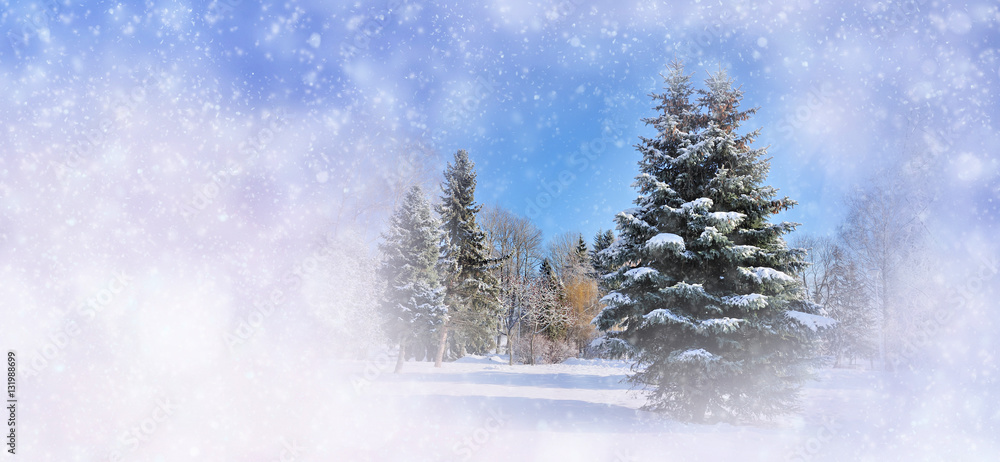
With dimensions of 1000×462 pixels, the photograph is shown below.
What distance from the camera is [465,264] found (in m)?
25.2

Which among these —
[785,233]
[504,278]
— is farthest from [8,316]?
[504,278]

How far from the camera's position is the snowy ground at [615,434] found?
6.83m

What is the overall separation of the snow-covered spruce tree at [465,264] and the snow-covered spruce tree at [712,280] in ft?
46.6

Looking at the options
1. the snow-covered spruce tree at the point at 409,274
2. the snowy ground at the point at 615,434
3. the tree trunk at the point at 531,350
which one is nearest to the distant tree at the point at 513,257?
the tree trunk at the point at 531,350

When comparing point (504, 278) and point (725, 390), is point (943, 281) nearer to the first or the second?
point (725, 390)

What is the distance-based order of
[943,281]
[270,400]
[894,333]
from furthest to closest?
1. [894,333]
2. [943,281]
3. [270,400]

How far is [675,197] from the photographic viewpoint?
404 inches

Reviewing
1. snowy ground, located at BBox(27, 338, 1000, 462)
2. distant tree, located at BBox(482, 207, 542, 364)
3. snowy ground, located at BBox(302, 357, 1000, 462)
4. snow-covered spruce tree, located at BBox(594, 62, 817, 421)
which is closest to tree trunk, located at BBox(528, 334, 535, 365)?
distant tree, located at BBox(482, 207, 542, 364)

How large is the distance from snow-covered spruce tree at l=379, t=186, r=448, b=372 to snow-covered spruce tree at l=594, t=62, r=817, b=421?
1231cm

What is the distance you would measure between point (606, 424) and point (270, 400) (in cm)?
648

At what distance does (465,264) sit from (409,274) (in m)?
4.30

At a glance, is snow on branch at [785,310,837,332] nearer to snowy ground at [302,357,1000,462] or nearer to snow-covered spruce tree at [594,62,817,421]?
snow-covered spruce tree at [594,62,817,421]

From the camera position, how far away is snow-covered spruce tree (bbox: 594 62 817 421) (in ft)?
30.8

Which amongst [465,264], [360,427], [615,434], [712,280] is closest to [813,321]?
[712,280]
